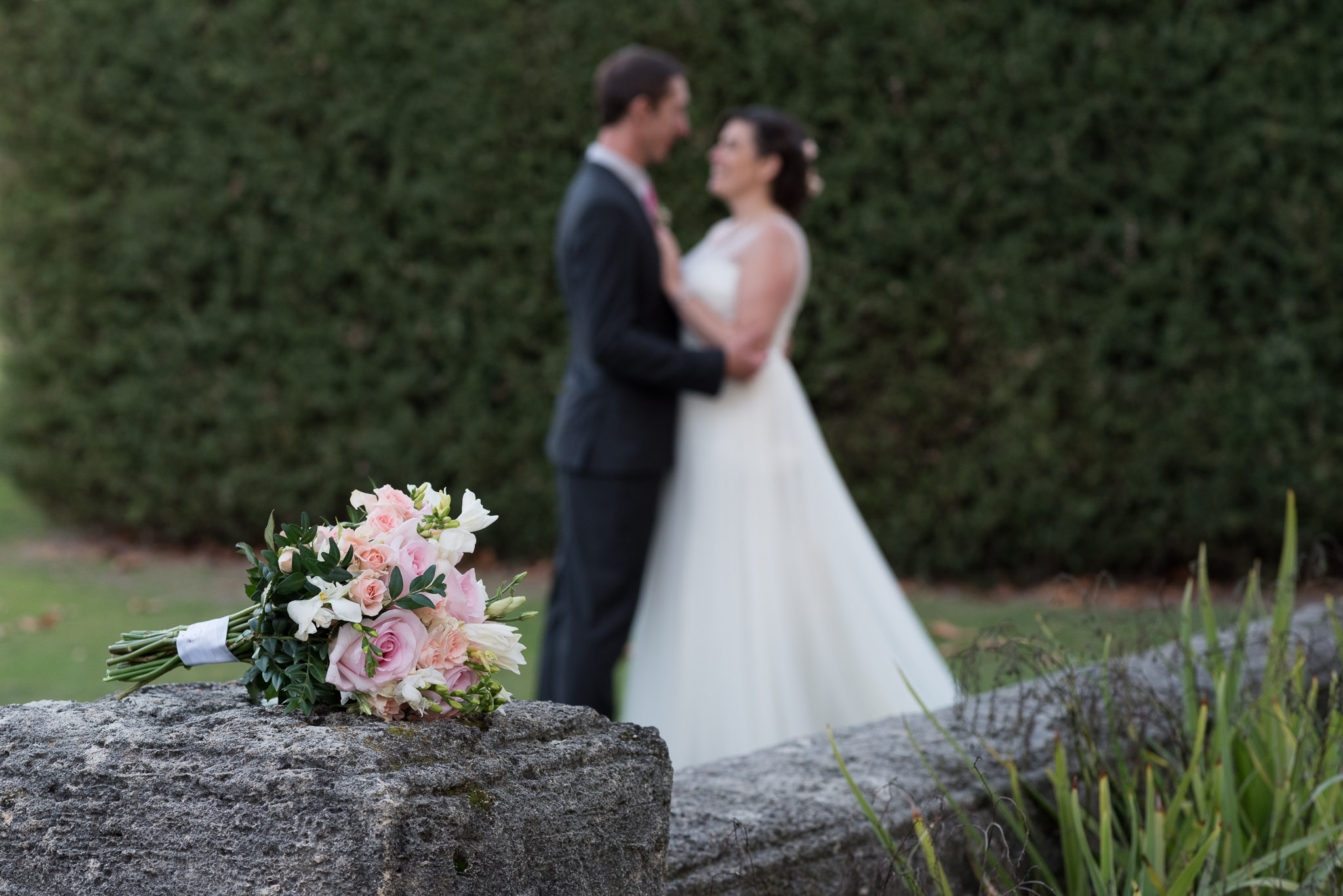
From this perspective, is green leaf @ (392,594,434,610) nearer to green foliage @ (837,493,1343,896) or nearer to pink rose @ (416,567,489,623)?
→ pink rose @ (416,567,489,623)

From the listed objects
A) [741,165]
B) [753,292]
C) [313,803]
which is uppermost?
[741,165]

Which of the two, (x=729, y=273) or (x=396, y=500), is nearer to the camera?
(x=396, y=500)

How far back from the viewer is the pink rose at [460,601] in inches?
56.7

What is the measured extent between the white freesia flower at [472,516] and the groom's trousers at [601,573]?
7.85 feet

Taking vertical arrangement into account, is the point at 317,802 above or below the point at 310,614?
below

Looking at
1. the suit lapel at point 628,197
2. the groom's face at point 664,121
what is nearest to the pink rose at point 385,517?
the suit lapel at point 628,197

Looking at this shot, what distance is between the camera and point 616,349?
3803 mm

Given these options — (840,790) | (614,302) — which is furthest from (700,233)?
(840,790)

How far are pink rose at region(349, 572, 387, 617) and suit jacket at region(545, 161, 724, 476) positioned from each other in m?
2.44

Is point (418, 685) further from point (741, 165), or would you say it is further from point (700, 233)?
point (700, 233)

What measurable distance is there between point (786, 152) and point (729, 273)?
0.47 meters

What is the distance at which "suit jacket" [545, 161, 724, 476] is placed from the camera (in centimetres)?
381

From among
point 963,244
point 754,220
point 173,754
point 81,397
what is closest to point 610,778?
point 173,754

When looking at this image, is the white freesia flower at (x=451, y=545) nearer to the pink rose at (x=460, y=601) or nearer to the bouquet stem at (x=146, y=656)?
the pink rose at (x=460, y=601)
